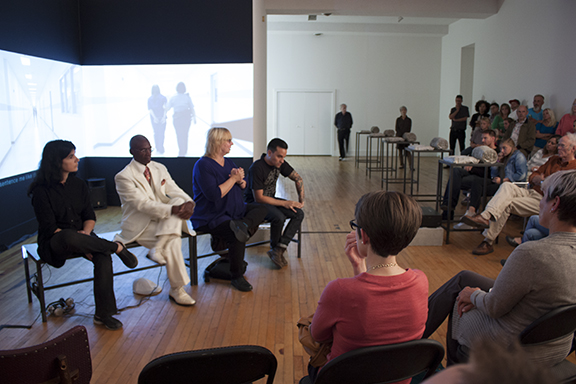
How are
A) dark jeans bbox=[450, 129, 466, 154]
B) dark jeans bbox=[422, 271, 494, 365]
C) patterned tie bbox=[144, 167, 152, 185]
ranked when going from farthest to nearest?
dark jeans bbox=[450, 129, 466, 154], patterned tie bbox=[144, 167, 152, 185], dark jeans bbox=[422, 271, 494, 365]

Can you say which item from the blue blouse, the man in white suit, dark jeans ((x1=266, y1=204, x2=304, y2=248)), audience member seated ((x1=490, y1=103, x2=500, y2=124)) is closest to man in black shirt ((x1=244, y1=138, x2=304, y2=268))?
dark jeans ((x1=266, y1=204, x2=304, y2=248))

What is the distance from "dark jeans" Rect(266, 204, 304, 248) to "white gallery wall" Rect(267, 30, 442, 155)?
9613 millimetres

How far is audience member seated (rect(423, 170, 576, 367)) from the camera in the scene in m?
1.67

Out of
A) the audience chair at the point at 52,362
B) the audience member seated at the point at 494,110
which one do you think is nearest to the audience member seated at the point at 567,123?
the audience member seated at the point at 494,110

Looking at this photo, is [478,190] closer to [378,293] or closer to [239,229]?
[239,229]

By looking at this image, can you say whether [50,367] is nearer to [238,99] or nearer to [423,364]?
[423,364]

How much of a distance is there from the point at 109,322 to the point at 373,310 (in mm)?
2126

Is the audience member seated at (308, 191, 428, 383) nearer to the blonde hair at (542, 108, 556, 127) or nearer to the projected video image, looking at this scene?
the projected video image

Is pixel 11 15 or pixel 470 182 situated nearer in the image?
pixel 11 15

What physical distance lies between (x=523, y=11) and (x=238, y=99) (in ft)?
19.0

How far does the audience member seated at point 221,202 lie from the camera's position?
355cm

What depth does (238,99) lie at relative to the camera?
6.24m

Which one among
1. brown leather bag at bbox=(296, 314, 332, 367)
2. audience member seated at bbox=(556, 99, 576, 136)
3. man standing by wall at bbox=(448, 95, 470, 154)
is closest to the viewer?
brown leather bag at bbox=(296, 314, 332, 367)

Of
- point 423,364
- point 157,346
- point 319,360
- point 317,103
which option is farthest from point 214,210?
point 317,103
